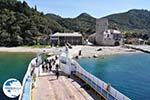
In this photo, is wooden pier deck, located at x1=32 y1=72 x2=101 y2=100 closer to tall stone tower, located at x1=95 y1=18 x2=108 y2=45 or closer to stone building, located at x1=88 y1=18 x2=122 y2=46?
stone building, located at x1=88 y1=18 x2=122 y2=46

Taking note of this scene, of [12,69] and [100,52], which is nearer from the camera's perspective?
[12,69]

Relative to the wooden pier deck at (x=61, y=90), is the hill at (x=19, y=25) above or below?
above

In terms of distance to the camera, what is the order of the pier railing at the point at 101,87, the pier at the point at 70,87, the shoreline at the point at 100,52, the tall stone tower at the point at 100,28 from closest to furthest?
the pier railing at the point at 101,87, the pier at the point at 70,87, the shoreline at the point at 100,52, the tall stone tower at the point at 100,28

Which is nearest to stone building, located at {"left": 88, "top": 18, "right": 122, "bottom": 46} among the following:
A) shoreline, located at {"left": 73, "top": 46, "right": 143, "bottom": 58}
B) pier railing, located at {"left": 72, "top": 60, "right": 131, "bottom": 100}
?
shoreline, located at {"left": 73, "top": 46, "right": 143, "bottom": 58}

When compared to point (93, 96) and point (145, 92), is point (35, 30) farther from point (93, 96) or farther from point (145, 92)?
point (93, 96)

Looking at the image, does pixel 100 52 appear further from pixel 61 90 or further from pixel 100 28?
pixel 61 90

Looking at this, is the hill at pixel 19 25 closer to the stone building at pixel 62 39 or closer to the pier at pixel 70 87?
the stone building at pixel 62 39

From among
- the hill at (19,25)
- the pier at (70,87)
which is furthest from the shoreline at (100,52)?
the pier at (70,87)

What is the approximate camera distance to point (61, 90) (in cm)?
2355

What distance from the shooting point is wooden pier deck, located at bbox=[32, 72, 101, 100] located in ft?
70.1

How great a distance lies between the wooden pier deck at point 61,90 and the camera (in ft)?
70.1

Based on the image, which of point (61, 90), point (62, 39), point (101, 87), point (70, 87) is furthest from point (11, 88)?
point (62, 39)

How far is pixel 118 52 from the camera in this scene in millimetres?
105062

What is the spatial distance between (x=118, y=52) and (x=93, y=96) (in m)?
84.3
